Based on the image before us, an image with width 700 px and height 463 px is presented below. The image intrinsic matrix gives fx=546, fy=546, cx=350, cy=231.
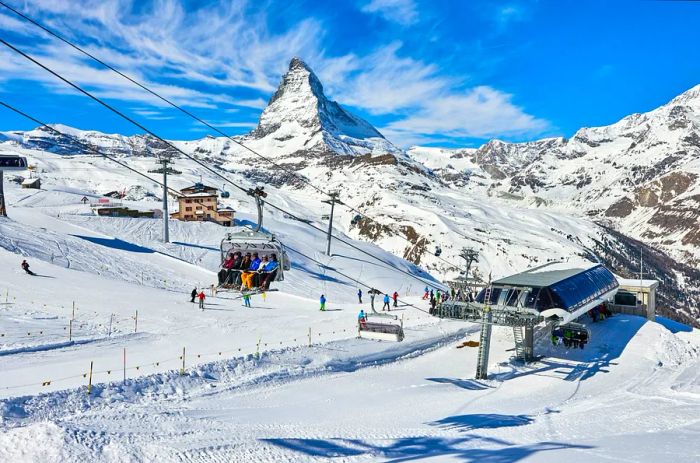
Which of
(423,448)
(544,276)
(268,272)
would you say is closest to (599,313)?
(544,276)

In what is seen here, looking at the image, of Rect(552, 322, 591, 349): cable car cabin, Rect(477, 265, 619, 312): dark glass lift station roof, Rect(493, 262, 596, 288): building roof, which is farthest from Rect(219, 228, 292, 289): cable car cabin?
Rect(552, 322, 591, 349): cable car cabin

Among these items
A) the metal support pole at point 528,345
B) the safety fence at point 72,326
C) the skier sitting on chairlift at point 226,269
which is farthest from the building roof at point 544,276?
the safety fence at point 72,326

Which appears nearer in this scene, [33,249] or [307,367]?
[307,367]

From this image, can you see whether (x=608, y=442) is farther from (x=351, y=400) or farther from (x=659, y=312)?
(x=659, y=312)

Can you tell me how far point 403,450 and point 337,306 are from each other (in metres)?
25.3

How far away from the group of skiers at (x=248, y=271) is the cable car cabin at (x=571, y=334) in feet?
63.1

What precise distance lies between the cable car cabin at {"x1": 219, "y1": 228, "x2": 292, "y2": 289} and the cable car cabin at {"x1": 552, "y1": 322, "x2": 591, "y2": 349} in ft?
61.7

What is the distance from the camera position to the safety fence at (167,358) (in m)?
19.0

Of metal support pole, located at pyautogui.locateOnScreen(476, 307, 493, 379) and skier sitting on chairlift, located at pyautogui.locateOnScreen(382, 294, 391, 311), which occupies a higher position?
skier sitting on chairlift, located at pyautogui.locateOnScreen(382, 294, 391, 311)

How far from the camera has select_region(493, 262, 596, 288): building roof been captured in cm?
3139

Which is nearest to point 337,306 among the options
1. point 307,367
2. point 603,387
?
point 307,367

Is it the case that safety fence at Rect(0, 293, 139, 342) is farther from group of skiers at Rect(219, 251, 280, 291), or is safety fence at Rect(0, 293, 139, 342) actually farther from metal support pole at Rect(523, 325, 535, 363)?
metal support pole at Rect(523, 325, 535, 363)

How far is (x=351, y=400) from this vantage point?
20891mm

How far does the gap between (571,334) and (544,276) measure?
4864 millimetres
